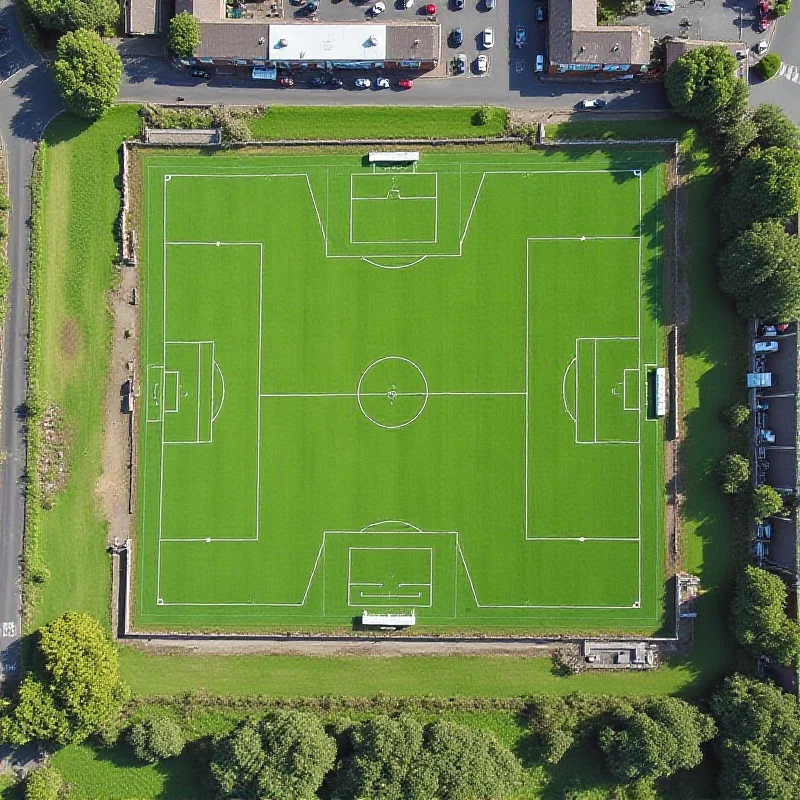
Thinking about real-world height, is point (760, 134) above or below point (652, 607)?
above

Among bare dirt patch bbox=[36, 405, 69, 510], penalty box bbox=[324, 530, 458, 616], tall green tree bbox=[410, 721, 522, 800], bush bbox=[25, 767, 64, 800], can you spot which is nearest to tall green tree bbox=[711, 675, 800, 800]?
tall green tree bbox=[410, 721, 522, 800]

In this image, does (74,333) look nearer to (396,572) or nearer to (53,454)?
(53,454)

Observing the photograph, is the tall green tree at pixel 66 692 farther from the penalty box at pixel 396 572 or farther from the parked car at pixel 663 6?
the parked car at pixel 663 6

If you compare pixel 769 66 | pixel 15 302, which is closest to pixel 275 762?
pixel 15 302

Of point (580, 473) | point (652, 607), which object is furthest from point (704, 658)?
point (580, 473)

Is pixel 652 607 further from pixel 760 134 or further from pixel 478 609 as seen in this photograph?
pixel 760 134

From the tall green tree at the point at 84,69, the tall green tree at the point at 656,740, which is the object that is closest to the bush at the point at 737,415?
the tall green tree at the point at 656,740
